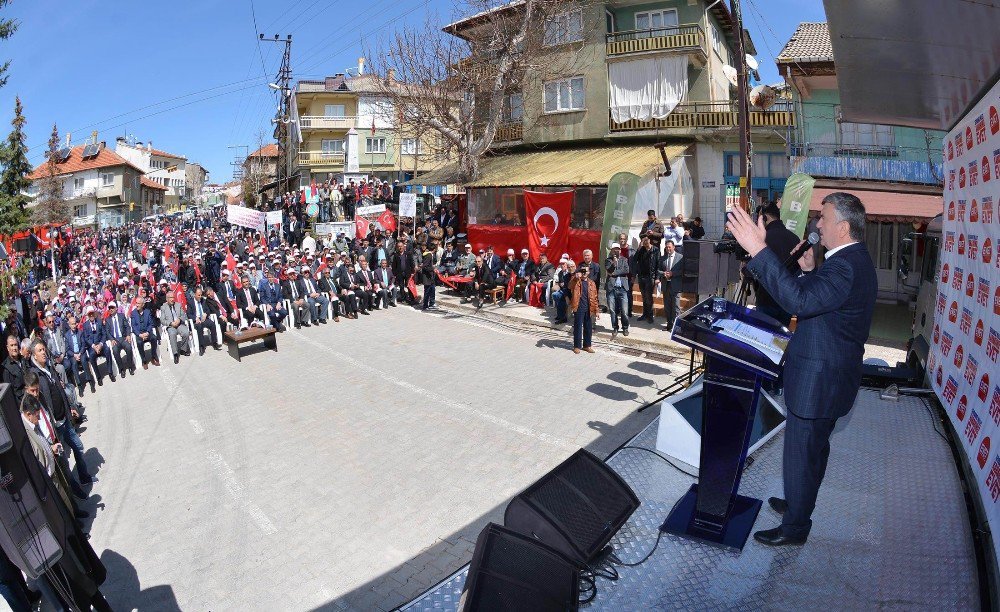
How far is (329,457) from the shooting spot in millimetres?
7207

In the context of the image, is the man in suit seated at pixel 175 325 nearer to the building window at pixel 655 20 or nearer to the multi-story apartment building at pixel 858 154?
the multi-story apartment building at pixel 858 154

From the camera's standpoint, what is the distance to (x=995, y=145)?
4.46m

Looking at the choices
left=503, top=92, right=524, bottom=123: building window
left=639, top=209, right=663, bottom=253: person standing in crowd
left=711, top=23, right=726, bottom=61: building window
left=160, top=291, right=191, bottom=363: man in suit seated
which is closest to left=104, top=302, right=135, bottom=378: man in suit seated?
left=160, top=291, right=191, bottom=363: man in suit seated

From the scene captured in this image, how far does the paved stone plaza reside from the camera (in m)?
5.00

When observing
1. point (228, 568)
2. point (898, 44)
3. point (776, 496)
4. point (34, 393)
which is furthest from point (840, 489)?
point (34, 393)

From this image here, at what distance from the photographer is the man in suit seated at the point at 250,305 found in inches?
564

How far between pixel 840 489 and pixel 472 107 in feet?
75.4

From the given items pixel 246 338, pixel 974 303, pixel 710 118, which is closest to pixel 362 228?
pixel 246 338

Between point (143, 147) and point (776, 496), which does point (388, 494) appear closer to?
point (776, 496)

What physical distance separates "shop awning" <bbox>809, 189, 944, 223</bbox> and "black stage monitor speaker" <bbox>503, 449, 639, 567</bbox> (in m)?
12.4

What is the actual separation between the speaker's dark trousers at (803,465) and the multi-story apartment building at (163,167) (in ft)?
303

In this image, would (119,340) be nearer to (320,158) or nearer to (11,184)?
(11,184)

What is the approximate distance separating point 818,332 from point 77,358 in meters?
12.3

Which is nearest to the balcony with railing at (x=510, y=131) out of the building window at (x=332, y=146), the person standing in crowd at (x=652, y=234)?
the person standing in crowd at (x=652, y=234)
